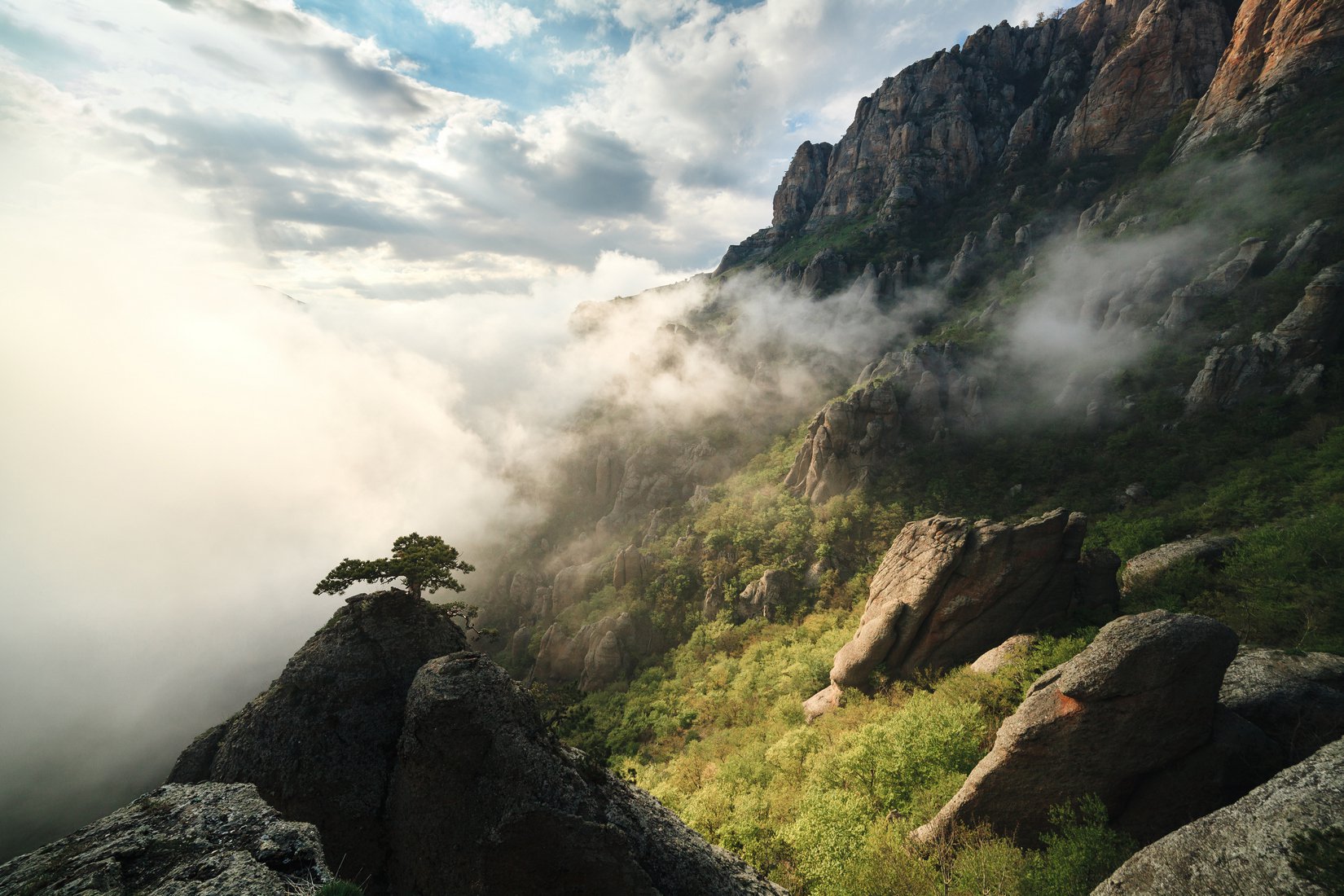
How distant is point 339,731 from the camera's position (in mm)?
13219

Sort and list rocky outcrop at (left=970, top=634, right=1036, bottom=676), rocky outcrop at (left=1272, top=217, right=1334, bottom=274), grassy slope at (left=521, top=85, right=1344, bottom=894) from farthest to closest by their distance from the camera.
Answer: rocky outcrop at (left=1272, top=217, right=1334, bottom=274), rocky outcrop at (left=970, top=634, right=1036, bottom=676), grassy slope at (left=521, top=85, right=1344, bottom=894)

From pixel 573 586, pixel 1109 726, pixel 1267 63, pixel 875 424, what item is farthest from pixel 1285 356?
pixel 573 586

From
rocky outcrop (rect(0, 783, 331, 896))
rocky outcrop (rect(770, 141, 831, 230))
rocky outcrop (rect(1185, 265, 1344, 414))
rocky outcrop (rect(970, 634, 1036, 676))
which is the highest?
rocky outcrop (rect(770, 141, 831, 230))

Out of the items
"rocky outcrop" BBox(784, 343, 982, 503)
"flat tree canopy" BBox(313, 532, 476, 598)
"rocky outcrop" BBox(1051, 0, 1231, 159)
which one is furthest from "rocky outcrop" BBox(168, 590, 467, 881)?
"rocky outcrop" BBox(1051, 0, 1231, 159)

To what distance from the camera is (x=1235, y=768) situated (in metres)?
17.0

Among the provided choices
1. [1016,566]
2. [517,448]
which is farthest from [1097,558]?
[517,448]

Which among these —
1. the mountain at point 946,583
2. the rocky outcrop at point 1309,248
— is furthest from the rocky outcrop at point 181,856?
the rocky outcrop at point 1309,248

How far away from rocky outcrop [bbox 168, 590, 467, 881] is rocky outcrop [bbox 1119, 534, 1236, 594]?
4258cm

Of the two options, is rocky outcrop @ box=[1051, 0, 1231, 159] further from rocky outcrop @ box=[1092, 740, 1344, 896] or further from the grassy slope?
rocky outcrop @ box=[1092, 740, 1344, 896]

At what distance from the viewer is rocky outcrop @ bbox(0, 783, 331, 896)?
762 cm

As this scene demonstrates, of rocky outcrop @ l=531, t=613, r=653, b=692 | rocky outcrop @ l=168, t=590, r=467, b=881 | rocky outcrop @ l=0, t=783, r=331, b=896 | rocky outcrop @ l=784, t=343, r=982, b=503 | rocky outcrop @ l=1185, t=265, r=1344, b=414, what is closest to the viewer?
rocky outcrop @ l=0, t=783, r=331, b=896

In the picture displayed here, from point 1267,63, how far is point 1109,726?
13209 cm

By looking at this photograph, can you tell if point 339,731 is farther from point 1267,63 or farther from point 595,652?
point 1267,63

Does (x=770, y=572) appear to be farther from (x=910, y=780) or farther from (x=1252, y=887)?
(x=1252, y=887)
